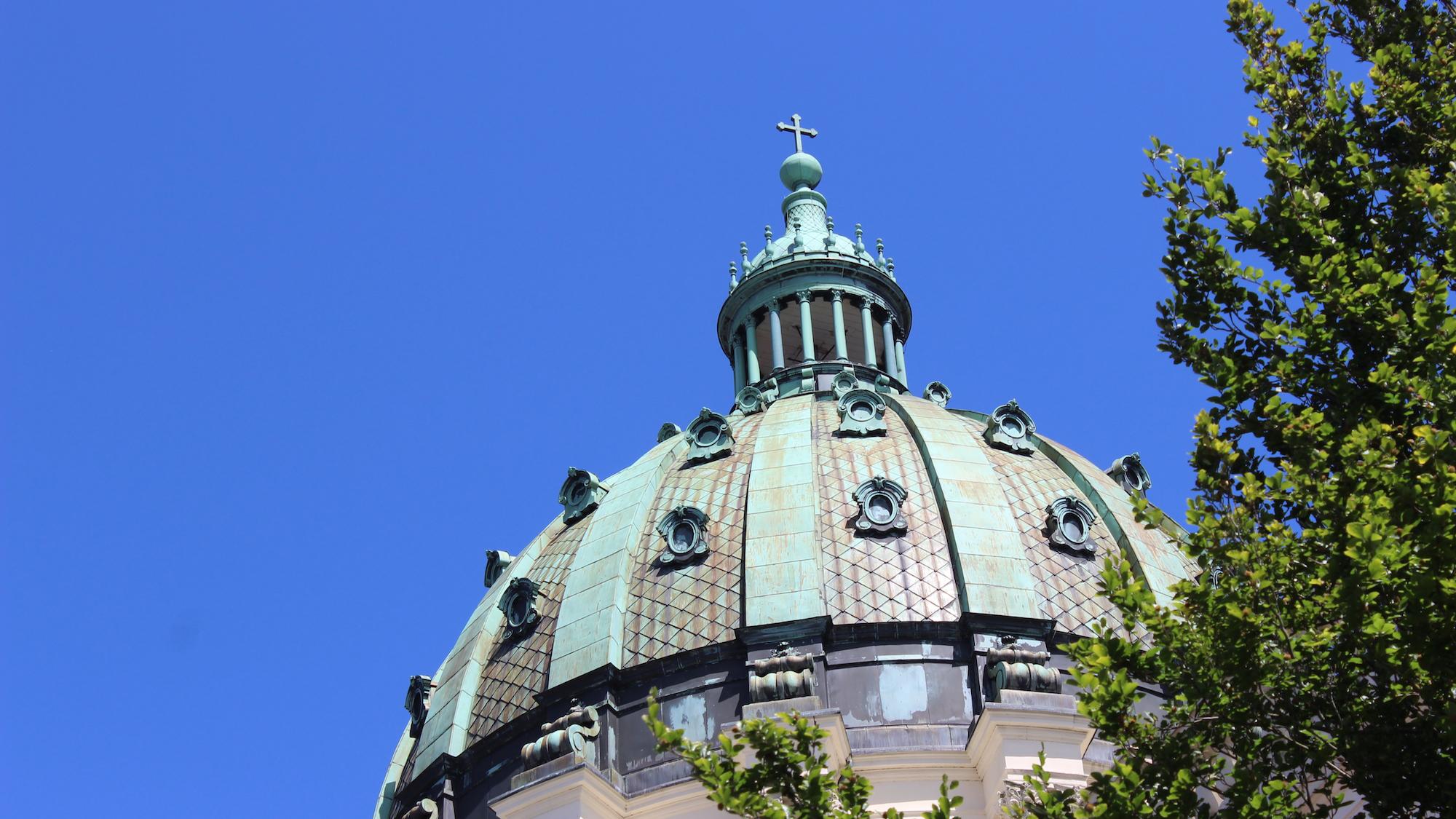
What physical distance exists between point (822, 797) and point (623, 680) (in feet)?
70.5

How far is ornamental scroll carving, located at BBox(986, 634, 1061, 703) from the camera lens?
34656 mm

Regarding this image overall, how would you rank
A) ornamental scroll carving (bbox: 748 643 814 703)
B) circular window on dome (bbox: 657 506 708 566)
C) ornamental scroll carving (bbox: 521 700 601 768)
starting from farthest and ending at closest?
circular window on dome (bbox: 657 506 708 566)
ornamental scroll carving (bbox: 521 700 601 768)
ornamental scroll carving (bbox: 748 643 814 703)

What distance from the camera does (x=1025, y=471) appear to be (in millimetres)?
42406

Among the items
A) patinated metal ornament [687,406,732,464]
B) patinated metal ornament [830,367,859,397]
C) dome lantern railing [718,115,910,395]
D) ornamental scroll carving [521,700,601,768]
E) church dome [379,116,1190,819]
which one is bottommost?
ornamental scroll carving [521,700,601,768]

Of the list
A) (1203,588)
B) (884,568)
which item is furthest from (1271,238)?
(884,568)

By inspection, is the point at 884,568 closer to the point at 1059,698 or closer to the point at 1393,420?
the point at 1059,698

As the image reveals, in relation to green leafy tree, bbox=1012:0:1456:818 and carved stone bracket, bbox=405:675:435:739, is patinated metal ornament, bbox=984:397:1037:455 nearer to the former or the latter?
carved stone bracket, bbox=405:675:435:739

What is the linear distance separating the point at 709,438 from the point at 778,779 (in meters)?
27.2

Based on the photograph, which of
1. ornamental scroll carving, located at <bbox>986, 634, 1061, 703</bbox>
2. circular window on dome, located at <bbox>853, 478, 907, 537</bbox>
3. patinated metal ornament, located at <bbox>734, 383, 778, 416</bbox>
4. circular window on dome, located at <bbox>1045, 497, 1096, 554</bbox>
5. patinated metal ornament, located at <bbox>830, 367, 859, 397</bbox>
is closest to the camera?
ornamental scroll carving, located at <bbox>986, 634, 1061, 703</bbox>

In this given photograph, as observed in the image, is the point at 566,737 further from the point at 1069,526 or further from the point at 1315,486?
the point at 1315,486

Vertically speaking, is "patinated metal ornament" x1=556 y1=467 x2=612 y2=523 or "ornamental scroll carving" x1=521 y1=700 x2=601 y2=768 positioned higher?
"patinated metal ornament" x1=556 y1=467 x2=612 y2=523

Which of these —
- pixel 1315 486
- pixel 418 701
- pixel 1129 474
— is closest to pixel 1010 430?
pixel 1129 474

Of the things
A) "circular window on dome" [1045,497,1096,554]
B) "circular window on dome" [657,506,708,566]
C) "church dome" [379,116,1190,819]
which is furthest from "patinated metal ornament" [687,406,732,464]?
"circular window on dome" [1045,497,1096,554]

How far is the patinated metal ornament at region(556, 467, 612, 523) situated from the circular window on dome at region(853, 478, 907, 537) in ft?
23.2
